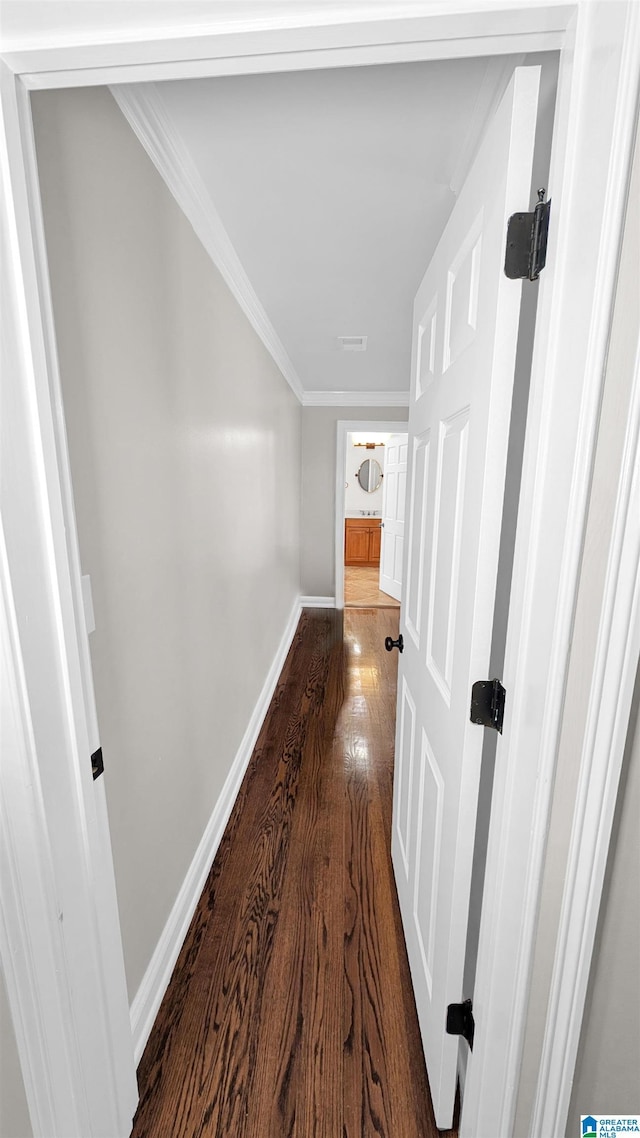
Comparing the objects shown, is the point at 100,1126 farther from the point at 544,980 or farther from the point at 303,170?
the point at 303,170

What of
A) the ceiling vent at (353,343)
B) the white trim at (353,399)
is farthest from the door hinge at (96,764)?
the white trim at (353,399)

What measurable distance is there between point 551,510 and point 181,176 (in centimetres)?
142

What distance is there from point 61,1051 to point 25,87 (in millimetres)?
1631

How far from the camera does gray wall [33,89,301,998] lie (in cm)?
97

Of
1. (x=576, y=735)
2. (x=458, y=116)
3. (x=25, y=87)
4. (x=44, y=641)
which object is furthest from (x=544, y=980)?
(x=458, y=116)

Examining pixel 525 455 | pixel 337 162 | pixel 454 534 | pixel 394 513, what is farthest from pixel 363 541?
pixel 525 455

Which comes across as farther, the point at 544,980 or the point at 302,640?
the point at 302,640

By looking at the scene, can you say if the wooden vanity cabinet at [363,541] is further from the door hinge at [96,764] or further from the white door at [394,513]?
the door hinge at [96,764]

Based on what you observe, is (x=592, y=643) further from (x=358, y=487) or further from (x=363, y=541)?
(x=358, y=487)

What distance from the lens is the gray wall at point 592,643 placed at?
2.06ft

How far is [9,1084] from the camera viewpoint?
32.3 inches

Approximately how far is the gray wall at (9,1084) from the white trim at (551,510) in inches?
32.9

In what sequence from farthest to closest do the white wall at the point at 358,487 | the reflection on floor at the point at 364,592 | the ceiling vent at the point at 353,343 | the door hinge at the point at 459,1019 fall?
the white wall at the point at 358,487, the reflection on floor at the point at 364,592, the ceiling vent at the point at 353,343, the door hinge at the point at 459,1019

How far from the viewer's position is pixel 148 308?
126 cm
